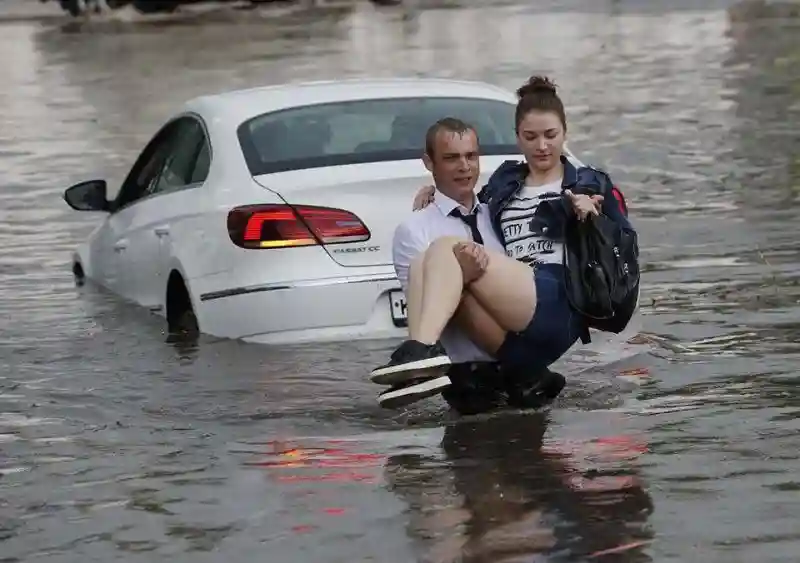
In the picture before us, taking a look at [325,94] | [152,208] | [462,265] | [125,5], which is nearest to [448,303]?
[462,265]

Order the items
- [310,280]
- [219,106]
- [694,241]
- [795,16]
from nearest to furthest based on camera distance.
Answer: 1. [310,280]
2. [219,106]
3. [694,241]
4. [795,16]

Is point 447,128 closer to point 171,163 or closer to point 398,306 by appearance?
point 398,306

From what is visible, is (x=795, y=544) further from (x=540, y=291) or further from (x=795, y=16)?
(x=795, y=16)

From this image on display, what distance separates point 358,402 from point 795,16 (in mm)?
35532

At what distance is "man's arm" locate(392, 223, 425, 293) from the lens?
7688 mm

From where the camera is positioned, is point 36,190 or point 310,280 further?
point 36,190

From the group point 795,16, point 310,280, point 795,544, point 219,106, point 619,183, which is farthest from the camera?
point 795,16

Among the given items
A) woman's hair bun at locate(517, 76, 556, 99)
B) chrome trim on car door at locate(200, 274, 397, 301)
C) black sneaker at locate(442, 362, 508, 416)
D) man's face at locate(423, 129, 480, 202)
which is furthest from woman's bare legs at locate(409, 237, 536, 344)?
chrome trim on car door at locate(200, 274, 397, 301)

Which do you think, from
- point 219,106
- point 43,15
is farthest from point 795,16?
point 219,106

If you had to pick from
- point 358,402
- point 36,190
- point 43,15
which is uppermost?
point 358,402

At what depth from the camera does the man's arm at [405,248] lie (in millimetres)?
7688

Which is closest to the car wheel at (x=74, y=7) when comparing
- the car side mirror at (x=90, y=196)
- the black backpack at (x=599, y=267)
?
the car side mirror at (x=90, y=196)

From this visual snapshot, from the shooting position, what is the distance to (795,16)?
4238 centimetres

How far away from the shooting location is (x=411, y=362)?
282 inches
